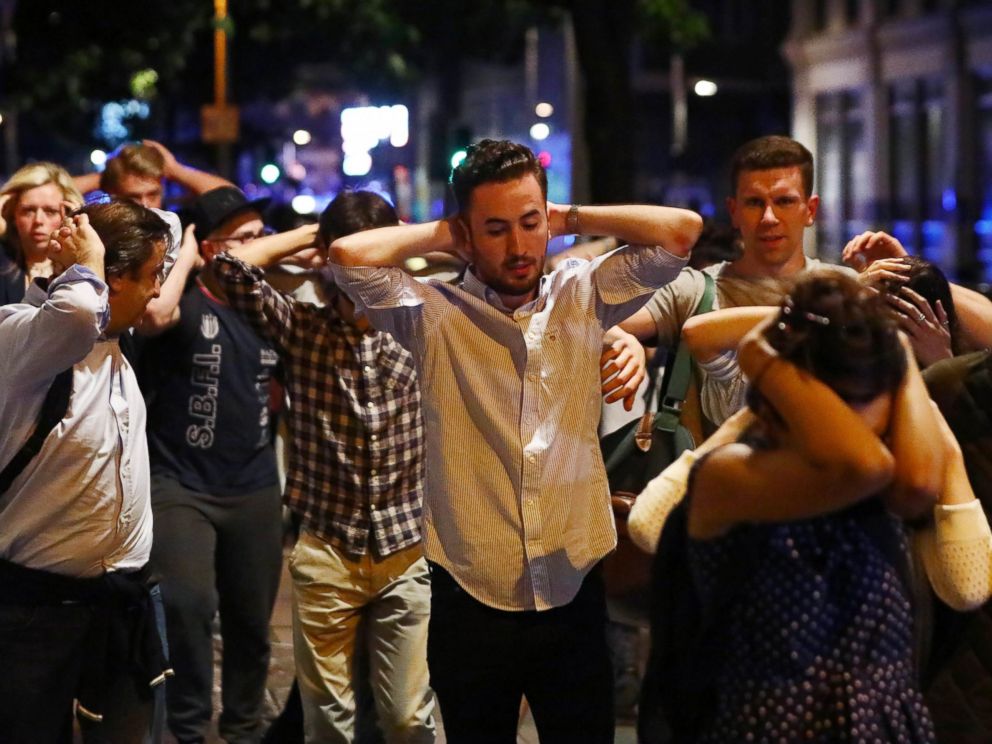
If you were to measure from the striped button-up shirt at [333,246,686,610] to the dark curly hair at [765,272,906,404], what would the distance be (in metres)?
1.32

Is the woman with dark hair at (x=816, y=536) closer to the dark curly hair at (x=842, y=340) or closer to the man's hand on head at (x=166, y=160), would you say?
the dark curly hair at (x=842, y=340)

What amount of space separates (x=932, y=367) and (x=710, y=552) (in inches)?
39.6

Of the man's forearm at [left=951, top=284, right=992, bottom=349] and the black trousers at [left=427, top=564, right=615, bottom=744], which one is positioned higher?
the man's forearm at [left=951, top=284, right=992, bottom=349]

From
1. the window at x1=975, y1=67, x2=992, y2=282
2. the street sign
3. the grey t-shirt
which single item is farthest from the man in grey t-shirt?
the window at x1=975, y1=67, x2=992, y2=282

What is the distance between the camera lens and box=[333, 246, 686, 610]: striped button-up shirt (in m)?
4.35

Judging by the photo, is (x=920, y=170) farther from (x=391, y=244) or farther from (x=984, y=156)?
(x=391, y=244)

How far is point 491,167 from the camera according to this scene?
14.3 ft

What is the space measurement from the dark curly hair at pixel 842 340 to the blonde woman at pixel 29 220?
3856mm

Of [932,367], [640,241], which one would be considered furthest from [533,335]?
[932,367]

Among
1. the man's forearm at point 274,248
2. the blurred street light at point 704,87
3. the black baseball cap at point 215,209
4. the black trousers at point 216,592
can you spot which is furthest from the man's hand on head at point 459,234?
the blurred street light at point 704,87

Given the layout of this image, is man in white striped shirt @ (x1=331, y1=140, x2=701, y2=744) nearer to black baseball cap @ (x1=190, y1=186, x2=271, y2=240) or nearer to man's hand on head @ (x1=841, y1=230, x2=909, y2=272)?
man's hand on head @ (x1=841, y1=230, x2=909, y2=272)

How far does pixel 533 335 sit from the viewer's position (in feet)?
14.5

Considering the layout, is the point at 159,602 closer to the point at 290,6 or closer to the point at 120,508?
the point at 120,508

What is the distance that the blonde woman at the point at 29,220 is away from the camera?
6.35m
